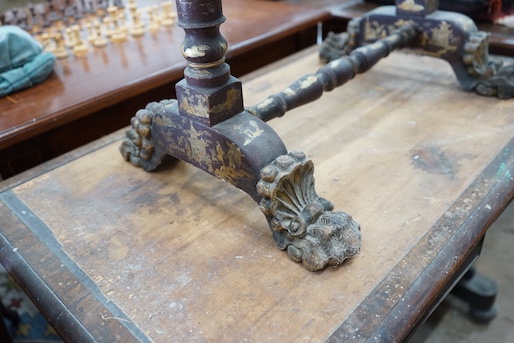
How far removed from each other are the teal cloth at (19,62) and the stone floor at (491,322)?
108cm

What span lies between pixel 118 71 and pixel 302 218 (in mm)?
685

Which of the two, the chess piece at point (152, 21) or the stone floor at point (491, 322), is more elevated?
the chess piece at point (152, 21)

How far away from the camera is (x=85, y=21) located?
150 centimetres

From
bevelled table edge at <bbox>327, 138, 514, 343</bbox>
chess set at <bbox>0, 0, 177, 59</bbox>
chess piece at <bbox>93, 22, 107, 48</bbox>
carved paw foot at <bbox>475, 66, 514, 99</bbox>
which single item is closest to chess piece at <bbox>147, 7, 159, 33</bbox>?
chess set at <bbox>0, 0, 177, 59</bbox>

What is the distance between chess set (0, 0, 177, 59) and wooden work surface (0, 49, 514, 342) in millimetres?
455

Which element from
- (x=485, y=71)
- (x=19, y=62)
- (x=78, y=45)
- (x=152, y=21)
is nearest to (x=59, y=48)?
(x=78, y=45)

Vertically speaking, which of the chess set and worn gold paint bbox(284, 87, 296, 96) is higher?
worn gold paint bbox(284, 87, 296, 96)

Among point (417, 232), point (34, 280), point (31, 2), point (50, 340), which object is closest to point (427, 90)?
point (417, 232)

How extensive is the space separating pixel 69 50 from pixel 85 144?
0.38 meters

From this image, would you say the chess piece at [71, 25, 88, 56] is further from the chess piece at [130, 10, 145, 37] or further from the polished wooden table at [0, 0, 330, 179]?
the chess piece at [130, 10, 145, 37]

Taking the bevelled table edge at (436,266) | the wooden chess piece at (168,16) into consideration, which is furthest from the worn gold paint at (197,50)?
the wooden chess piece at (168,16)

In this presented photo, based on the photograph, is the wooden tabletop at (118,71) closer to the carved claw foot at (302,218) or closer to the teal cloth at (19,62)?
the teal cloth at (19,62)

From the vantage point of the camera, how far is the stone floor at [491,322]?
123 centimetres

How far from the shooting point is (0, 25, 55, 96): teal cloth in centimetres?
105
